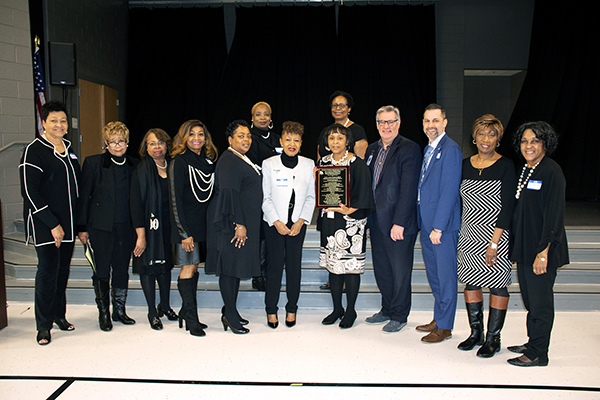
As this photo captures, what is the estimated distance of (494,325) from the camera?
257cm

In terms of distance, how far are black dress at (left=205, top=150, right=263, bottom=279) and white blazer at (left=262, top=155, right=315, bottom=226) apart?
2.5 inches

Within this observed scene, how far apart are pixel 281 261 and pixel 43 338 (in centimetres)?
Answer: 166

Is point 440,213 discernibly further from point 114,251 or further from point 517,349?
point 114,251

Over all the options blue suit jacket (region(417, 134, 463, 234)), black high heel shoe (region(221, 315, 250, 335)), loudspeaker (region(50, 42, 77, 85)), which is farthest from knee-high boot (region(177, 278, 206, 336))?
loudspeaker (region(50, 42, 77, 85))

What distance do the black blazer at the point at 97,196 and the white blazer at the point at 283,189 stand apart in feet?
3.48

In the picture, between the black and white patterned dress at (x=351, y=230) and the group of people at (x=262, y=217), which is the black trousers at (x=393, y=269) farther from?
the black and white patterned dress at (x=351, y=230)

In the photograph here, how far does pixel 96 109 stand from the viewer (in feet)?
22.2

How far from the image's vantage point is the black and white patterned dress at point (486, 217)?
7.99ft

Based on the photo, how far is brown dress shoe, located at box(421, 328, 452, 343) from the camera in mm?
2775

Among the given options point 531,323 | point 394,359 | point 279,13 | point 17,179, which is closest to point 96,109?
point 17,179

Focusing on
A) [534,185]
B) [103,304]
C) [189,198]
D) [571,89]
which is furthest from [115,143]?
[571,89]

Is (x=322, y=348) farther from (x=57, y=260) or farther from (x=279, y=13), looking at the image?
(x=279, y=13)

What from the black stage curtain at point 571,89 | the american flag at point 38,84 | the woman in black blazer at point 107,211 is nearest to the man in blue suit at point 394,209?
the woman in black blazer at point 107,211

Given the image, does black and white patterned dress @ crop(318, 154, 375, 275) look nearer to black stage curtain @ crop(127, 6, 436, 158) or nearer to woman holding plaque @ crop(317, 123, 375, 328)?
woman holding plaque @ crop(317, 123, 375, 328)
